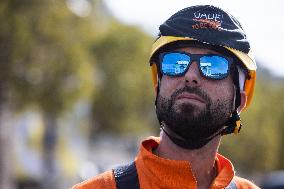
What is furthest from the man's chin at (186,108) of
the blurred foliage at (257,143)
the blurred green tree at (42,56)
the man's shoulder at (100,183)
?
the blurred foliage at (257,143)

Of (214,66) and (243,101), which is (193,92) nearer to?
(214,66)

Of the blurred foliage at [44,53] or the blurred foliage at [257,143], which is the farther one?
the blurred foliage at [257,143]

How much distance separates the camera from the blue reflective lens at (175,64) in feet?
12.5

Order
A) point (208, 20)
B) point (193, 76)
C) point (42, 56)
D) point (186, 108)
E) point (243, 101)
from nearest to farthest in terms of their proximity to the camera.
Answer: point (186, 108) → point (193, 76) → point (208, 20) → point (243, 101) → point (42, 56)

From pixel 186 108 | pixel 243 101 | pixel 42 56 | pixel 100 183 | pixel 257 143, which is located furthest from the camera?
pixel 257 143

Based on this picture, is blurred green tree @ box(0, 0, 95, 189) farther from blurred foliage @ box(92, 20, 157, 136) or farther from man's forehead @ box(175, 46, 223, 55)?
blurred foliage @ box(92, 20, 157, 136)

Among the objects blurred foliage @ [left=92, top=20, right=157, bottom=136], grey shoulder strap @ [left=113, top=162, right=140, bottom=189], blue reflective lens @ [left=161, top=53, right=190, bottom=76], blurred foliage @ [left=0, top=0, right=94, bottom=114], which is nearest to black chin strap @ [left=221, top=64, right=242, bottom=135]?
blue reflective lens @ [left=161, top=53, right=190, bottom=76]

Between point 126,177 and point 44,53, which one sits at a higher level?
point 126,177

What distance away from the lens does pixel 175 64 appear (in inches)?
151

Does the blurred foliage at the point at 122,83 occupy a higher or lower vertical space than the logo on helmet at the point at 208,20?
lower

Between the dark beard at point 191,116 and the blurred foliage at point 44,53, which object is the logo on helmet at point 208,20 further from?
the blurred foliage at point 44,53

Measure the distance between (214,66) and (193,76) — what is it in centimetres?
13

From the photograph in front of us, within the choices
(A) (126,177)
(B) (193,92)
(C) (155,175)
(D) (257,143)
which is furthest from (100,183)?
(D) (257,143)

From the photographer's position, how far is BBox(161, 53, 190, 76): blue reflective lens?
382 cm
